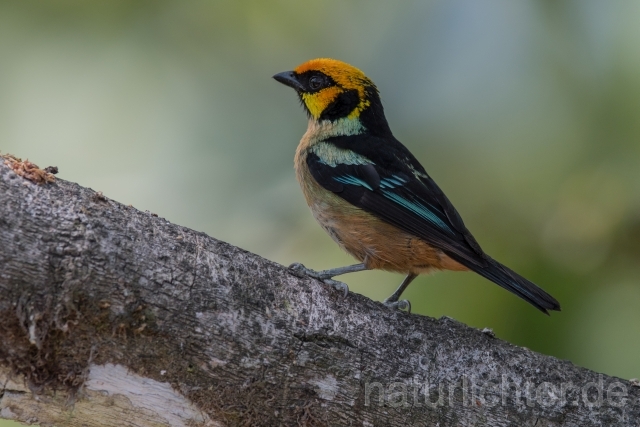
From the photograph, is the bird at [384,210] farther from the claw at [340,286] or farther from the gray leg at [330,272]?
the claw at [340,286]

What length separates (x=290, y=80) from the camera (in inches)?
184

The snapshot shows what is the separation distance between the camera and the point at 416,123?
13.0ft

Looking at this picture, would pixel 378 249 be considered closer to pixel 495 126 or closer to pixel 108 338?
pixel 495 126

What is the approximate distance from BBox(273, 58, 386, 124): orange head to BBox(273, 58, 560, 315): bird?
0.70 ft

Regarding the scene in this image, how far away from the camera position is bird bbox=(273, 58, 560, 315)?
358cm

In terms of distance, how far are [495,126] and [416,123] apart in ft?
1.75

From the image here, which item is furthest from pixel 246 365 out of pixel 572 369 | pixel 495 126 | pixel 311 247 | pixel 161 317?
pixel 495 126

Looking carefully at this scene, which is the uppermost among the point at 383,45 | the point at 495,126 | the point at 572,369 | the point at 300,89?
the point at 383,45

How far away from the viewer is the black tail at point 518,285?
9.90 ft

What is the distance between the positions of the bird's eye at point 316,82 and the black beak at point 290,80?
85mm

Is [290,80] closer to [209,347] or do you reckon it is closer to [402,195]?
[402,195]

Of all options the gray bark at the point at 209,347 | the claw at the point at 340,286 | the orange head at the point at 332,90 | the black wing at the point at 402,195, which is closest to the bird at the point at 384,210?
the black wing at the point at 402,195

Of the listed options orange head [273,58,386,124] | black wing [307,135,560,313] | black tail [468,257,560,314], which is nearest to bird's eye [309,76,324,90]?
orange head [273,58,386,124]

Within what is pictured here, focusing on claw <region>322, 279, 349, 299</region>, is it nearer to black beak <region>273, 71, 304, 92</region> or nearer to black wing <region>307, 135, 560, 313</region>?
black wing <region>307, 135, 560, 313</region>
